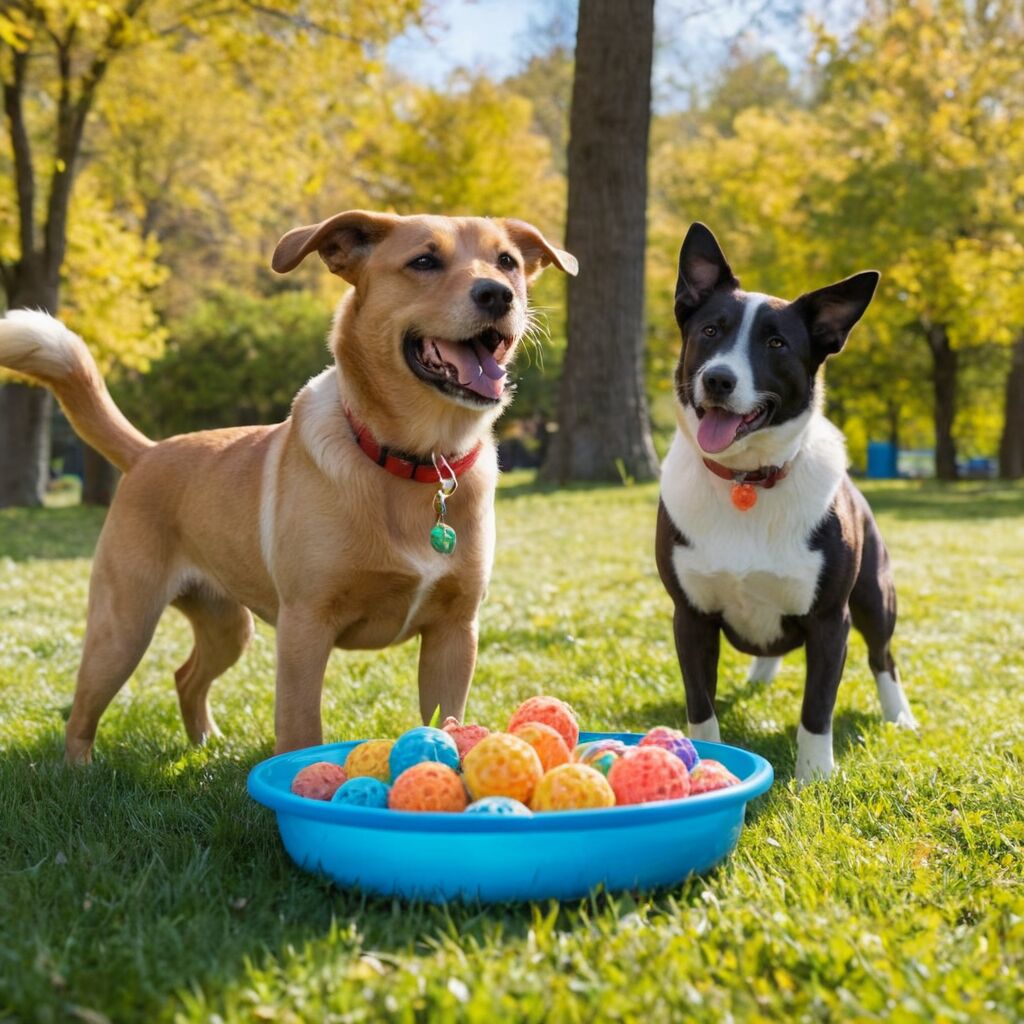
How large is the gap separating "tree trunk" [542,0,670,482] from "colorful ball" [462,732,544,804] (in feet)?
35.8

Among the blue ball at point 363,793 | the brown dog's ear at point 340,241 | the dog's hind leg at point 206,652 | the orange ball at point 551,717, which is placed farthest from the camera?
the dog's hind leg at point 206,652

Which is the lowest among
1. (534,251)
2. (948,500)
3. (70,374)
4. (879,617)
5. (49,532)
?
(49,532)

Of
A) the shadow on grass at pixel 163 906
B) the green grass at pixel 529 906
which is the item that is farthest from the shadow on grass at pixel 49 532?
the shadow on grass at pixel 163 906

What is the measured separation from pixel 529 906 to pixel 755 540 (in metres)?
1.74

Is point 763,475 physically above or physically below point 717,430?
below

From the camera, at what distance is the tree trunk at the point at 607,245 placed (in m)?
13.1

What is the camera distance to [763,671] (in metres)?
5.56

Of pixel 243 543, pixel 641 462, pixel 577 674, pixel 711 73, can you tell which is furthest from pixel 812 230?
pixel 243 543

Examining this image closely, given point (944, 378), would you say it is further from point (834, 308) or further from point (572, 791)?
point (572, 791)

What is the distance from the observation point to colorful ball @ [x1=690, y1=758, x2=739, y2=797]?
2936 millimetres

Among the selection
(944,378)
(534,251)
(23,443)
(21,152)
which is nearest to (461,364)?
(534,251)

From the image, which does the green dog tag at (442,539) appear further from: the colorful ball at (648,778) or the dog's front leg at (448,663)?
the colorful ball at (648,778)

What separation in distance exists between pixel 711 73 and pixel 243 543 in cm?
3833

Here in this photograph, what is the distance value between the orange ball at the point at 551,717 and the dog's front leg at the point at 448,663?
1.91 ft
